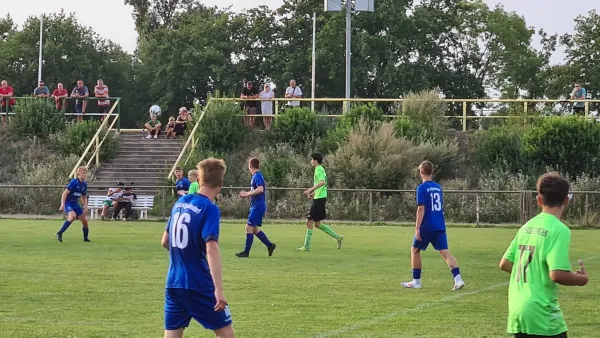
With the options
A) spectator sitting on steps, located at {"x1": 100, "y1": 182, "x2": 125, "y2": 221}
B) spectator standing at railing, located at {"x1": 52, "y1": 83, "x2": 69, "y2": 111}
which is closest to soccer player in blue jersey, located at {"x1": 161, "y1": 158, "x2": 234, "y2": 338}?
spectator sitting on steps, located at {"x1": 100, "y1": 182, "x2": 125, "y2": 221}

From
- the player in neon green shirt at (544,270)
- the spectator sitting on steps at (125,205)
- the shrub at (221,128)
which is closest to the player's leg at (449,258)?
the player in neon green shirt at (544,270)

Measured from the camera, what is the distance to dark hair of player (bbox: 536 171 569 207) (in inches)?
243

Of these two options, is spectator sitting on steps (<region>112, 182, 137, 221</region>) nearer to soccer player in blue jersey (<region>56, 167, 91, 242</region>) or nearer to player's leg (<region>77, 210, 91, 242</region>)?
player's leg (<region>77, 210, 91, 242</region>)

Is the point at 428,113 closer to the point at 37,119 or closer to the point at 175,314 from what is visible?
the point at 37,119

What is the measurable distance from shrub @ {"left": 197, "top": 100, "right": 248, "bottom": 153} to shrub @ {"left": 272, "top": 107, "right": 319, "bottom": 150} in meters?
1.53

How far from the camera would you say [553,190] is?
242 inches

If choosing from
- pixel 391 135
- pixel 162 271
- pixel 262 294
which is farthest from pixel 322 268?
pixel 391 135

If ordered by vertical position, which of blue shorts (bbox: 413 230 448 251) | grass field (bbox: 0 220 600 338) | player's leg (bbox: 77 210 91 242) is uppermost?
blue shorts (bbox: 413 230 448 251)

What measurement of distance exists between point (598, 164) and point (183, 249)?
103 feet

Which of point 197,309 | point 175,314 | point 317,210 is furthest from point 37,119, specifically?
point 197,309

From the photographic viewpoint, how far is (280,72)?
228 ft

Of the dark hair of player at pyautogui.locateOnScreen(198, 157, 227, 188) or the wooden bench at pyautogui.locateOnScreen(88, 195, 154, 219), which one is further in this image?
the wooden bench at pyautogui.locateOnScreen(88, 195, 154, 219)

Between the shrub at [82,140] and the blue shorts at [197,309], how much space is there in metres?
33.4

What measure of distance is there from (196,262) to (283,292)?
606 centimetres
